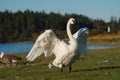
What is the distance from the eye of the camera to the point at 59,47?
21.0 meters

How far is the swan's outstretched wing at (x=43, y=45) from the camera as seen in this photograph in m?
21.0

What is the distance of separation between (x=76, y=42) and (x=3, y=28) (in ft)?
590

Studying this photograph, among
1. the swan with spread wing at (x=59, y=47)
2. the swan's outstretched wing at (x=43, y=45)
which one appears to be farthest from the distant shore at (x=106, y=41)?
the swan with spread wing at (x=59, y=47)

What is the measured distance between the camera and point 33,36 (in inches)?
7382

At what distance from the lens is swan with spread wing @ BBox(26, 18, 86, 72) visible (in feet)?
65.3

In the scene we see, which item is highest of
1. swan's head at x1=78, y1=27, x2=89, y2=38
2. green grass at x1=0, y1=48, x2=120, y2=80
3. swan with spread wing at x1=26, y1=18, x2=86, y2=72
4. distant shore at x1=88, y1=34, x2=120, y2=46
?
swan's head at x1=78, y1=27, x2=89, y2=38

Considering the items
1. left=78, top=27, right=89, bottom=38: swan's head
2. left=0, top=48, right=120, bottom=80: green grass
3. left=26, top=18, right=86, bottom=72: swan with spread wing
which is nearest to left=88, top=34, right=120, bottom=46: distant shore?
left=0, top=48, right=120, bottom=80: green grass

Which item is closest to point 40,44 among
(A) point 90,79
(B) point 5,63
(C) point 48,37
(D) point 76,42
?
(C) point 48,37

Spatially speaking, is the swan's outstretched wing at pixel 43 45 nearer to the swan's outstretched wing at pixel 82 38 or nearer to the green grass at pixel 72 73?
the green grass at pixel 72 73

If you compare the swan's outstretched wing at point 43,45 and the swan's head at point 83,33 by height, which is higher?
the swan's head at point 83,33

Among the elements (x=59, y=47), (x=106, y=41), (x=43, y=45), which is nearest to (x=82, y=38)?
(x=59, y=47)

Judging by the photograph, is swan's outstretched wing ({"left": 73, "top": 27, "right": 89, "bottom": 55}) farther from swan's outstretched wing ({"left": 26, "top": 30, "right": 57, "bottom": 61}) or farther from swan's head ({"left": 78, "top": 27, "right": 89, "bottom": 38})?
swan's outstretched wing ({"left": 26, "top": 30, "right": 57, "bottom": 61})

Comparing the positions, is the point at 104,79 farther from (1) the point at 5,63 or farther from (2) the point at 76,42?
(1) the point at 5,63

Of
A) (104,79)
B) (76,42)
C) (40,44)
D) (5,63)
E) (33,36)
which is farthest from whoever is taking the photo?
(33,36)
